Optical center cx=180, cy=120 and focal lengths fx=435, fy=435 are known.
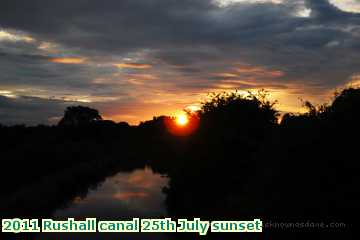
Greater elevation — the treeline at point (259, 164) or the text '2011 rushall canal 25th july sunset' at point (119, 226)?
the treeline at point (259, 164)

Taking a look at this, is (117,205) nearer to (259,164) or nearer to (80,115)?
(259,164)

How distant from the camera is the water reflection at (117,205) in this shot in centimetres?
2094

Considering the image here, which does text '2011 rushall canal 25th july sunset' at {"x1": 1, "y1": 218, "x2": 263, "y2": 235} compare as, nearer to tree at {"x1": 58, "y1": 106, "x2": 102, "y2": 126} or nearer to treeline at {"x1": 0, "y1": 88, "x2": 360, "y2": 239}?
treeline at {"x1": 0, "y1": 88, "x2": 360, "y2": 239}

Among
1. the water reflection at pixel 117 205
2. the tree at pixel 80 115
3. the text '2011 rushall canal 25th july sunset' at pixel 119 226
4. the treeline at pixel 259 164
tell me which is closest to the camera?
the treeline at pixel 259 164

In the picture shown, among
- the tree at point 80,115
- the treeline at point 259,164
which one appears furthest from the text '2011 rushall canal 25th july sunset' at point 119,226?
the tree at point 80,115

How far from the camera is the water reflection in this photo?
68.7 ft

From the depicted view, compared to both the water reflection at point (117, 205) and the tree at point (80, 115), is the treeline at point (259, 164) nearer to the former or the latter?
the water reflection at point (117, 205)

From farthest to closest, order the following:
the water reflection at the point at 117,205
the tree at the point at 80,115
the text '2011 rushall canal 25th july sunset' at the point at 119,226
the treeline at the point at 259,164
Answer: the tree at the point at 80,115, the water reflection at the point at 117,205, the text '2011 rushall canal 25th july sunset' at the point at 119,226, the treeline at the point at 259,164

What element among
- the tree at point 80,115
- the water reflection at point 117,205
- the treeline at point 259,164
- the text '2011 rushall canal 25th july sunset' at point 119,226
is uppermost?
the tree at point 80,115

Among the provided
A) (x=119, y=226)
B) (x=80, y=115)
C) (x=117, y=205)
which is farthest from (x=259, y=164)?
(x=80, y=115)

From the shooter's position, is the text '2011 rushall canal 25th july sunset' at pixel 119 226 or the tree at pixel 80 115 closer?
the text '2011 rushall canal 25th july sunset' at pixel 119 226

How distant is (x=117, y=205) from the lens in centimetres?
3123

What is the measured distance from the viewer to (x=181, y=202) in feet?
94.6

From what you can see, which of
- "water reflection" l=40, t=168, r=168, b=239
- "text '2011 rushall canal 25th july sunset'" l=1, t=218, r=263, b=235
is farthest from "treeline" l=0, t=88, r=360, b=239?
"water reflection" l=40, t=168, r=168, b=239
